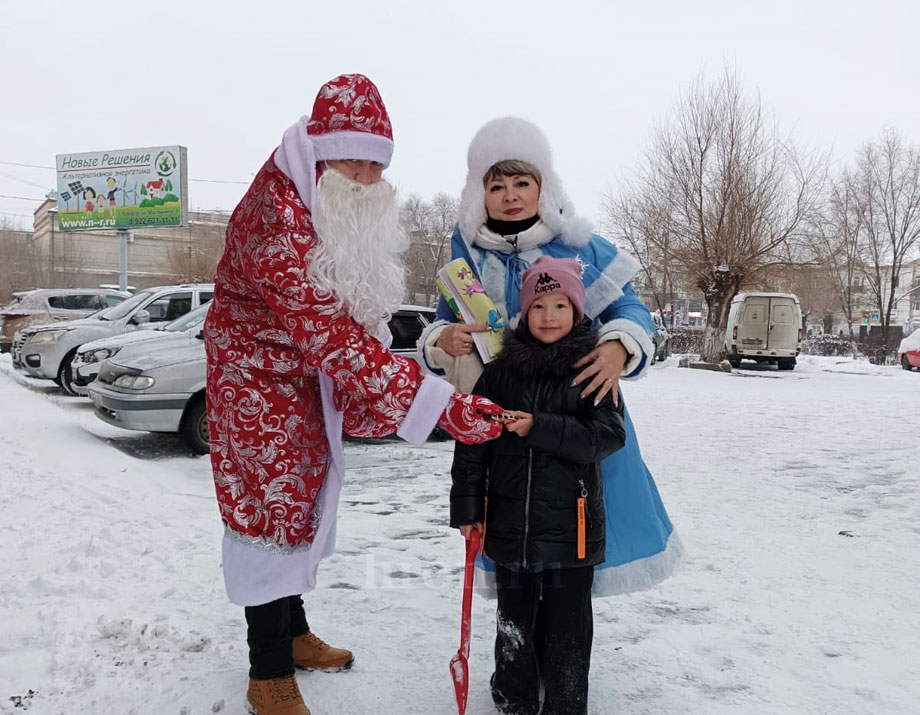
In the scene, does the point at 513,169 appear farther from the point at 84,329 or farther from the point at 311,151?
the point at 84,329

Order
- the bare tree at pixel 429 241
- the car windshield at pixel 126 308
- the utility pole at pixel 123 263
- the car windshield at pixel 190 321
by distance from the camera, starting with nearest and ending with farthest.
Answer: the car windshield at pixel 190 321 → the car windshield at pixel 126 308 → the utility pole at pixel 123 263 → the bare tree at pixel 429 241

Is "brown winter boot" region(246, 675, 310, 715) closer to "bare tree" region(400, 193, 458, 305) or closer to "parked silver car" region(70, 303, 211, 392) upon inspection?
"parked silver car" region(70, 303, 211, 392)

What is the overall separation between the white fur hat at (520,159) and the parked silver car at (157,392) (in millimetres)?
4258

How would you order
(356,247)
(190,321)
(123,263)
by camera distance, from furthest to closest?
1. (123,263)
2. (190,321)
3. (356,247)

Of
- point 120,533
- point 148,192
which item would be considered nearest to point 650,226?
point 148,192

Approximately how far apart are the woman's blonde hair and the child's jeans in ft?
4.28

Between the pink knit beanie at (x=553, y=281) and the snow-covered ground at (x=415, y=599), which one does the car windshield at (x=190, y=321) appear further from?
the pink knit beanie at (x=553, y=281)

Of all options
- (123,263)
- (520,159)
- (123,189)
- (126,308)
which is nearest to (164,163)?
(123,189)

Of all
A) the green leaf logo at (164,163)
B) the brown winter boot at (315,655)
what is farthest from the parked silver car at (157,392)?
the green leaf logo at (164,163)

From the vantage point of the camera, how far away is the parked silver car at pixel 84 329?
10.8 meters

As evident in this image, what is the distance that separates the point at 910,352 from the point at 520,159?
22309 millimetres

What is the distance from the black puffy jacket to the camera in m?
2.15

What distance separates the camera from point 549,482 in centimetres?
216

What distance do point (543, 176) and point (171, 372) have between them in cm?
534
